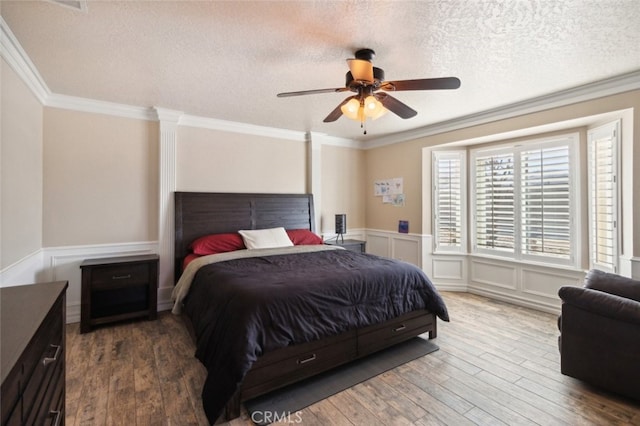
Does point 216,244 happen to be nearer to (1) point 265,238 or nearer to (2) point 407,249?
(1) point 265,238

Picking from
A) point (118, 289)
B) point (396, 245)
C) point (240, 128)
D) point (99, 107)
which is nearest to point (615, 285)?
point (396, 245)

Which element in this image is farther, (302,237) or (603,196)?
(302,237)

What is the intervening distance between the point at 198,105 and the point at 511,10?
3.14 meters

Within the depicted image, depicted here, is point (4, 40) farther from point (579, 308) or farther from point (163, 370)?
point (579, 308)

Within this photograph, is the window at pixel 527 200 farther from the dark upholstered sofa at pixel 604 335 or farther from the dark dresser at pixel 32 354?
the dark dresser at pixel 32 354

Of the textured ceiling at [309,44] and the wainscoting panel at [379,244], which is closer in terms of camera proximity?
the textured ceiling at [309,44]

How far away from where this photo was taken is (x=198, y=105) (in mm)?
3527

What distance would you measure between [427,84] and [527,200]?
2.75 metres

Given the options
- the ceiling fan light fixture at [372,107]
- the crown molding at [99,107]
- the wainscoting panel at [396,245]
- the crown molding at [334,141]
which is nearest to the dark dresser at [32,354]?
the ceiling fan light fixture at [372,107]

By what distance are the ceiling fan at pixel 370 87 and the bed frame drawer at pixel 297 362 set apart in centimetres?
182

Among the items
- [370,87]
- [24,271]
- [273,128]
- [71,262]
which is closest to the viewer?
[370,87]

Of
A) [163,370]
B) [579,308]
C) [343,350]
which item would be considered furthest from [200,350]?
[579,308]

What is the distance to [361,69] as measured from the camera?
6.86 feet

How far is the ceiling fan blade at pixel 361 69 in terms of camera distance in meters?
2.06
